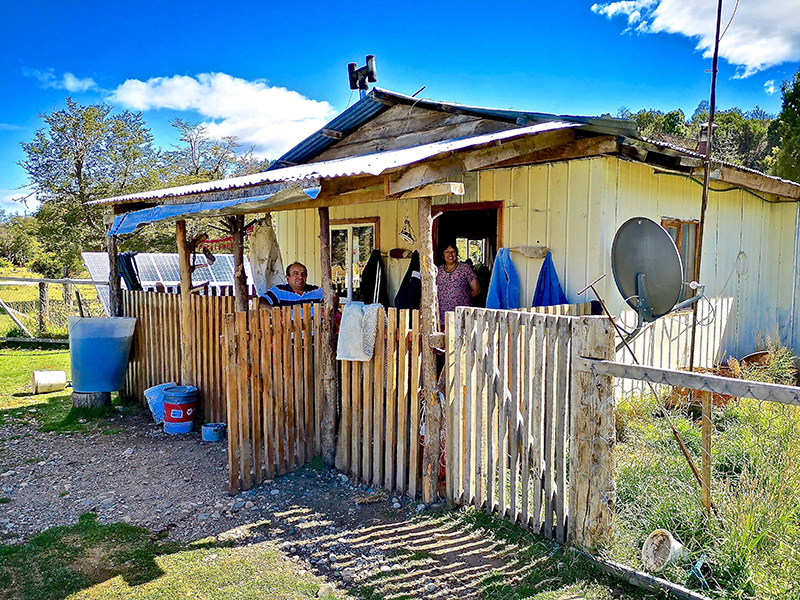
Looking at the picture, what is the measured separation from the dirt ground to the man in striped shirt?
5.43 ft

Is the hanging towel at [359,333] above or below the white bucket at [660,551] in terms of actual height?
above

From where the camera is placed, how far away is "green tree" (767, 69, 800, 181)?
14469 mm

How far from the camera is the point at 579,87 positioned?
50.8 feet

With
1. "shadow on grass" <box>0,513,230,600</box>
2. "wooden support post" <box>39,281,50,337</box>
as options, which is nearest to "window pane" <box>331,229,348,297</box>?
"shadow on grass" <box>0,513,230,600</box>

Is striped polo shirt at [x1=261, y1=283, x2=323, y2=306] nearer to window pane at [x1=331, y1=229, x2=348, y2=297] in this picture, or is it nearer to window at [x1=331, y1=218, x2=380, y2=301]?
window at [x1=331, y1=218, x2=380, y2=301]

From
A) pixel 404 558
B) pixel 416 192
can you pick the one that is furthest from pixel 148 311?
pixel 404 558

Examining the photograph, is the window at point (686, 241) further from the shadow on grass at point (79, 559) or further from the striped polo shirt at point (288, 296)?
the shadow on grass at point (79, 559)

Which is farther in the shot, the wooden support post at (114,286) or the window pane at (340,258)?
the window pane at (340,258)

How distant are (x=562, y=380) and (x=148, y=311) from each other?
234 inches

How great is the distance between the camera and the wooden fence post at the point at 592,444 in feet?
10.0

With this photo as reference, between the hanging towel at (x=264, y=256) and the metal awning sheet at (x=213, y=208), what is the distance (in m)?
1.20

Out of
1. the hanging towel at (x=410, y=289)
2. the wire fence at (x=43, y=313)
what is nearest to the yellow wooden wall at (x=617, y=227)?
the hanging towel at (x=410, y=289)

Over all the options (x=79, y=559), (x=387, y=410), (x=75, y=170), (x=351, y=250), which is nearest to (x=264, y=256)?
(x=351, y=250)

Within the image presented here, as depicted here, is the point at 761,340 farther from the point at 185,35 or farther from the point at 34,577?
the point at 185,35
